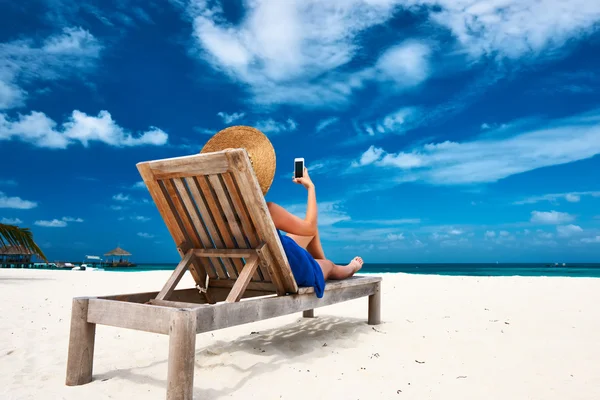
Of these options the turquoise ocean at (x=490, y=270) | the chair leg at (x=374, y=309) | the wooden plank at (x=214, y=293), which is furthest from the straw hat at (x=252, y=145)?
the turquoise ocean at (x=490, y=270)

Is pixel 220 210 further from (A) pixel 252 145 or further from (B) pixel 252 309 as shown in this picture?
(B) pixel 252 309

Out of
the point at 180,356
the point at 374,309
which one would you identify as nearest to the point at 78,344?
the point at 180,356

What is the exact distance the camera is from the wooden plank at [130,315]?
2410mm

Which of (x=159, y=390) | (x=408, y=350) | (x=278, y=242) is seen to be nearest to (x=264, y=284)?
(x=278, y=242)

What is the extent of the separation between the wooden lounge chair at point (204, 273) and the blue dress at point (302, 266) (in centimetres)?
9

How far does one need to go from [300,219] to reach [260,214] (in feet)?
2.33

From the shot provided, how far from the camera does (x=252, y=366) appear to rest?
323 cm

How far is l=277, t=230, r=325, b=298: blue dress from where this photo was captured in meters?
3.29

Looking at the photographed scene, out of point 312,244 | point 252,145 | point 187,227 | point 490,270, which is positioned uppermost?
point 252,145

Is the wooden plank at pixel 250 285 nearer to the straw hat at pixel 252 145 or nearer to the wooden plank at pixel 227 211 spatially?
the wooden plank at pixel 227 211

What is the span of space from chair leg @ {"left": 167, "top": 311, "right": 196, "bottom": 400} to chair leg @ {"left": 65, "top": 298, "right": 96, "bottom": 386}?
0.86 metres

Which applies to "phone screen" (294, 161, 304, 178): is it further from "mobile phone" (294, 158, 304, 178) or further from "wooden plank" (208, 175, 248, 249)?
"wooden plank" (208, 175, 248, 249)

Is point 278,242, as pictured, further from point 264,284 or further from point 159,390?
point 159,390

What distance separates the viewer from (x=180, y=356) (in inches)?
90.0
